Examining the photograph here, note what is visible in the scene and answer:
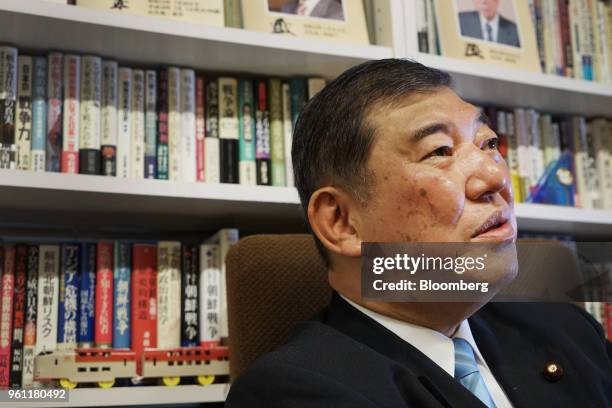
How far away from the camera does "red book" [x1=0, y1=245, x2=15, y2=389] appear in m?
1.24

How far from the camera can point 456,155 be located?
0.75m

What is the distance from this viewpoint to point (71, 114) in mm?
1314

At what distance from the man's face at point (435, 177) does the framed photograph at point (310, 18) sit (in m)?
0.63

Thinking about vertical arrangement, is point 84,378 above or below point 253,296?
below

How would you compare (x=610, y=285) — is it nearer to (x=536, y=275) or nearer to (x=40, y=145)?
(x=536, y=275)

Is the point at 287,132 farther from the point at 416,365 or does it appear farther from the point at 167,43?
the point at 416,365

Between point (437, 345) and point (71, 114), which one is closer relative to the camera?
point (437, 345)

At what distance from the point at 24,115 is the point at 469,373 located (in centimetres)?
94

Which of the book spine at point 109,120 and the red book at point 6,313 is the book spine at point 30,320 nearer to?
the red book at point 6,313

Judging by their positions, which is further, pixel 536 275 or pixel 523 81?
pixel 523 81

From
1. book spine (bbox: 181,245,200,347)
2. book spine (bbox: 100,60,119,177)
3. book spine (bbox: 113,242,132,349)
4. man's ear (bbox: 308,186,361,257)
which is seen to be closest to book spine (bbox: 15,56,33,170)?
book spine (bbox: 100,60,119,177)

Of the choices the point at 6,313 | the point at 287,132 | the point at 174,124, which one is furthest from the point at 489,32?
the point at 6,313

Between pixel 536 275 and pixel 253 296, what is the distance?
1.79 feet

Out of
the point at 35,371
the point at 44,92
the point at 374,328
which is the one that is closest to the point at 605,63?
the point at 374,328
